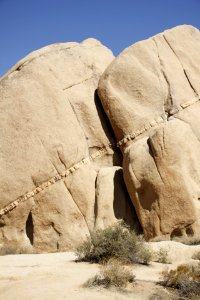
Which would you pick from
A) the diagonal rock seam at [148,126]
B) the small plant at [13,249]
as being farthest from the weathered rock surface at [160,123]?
the small plant at [13,249]

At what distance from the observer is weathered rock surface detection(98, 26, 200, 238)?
494 inches

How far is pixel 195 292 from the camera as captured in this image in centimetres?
609

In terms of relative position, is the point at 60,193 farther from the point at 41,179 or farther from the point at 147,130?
the point at 147,130

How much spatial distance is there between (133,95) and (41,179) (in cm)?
471

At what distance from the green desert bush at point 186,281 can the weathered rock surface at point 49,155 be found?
21.6 ft

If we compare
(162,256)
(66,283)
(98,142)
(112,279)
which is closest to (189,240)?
(162,256)

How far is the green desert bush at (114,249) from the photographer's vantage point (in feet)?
28.5

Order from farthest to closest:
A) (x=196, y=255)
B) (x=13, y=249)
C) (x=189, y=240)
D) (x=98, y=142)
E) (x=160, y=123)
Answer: (x=98, y=142) < (x=160, y=123) < (x=13, y=249) < (x=189, y=240) < (x=196, y=255)

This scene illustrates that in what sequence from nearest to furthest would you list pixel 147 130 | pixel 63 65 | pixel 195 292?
pixel 195 292 → pixel 147 130 → pixel 63 65

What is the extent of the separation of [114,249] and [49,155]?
6035 millimetres

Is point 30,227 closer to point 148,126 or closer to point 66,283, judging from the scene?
point 148,126

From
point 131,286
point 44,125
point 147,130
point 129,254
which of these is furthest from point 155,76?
point 131,286

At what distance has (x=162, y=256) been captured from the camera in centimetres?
927

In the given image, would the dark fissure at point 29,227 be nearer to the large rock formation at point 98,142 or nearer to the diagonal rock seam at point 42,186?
the large rock formation at point 98,142
